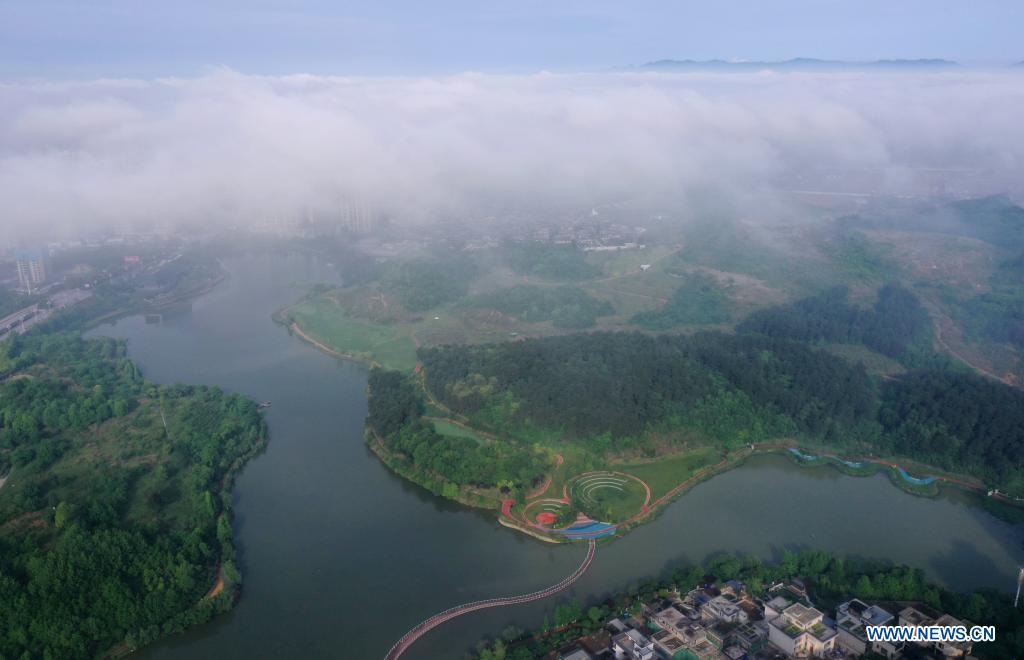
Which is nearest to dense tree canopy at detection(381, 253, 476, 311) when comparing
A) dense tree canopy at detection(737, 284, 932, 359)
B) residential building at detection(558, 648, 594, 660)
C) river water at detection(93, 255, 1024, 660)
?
river water at detection(93, 255, 1024, 660)

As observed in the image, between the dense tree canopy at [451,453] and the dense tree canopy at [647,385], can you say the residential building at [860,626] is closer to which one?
the dense tree canopy at [451,453]

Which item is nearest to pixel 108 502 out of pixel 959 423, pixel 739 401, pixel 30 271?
pixel 739 401

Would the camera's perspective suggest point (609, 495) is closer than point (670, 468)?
Yes

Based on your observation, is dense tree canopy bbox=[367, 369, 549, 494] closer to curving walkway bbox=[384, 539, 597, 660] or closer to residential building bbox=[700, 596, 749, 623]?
curving walkway bbox=[384, 539, 597, 660]

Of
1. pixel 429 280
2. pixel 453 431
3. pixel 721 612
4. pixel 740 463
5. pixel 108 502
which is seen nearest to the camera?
pixel 721 612

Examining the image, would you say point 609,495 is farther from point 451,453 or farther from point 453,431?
point 453,431

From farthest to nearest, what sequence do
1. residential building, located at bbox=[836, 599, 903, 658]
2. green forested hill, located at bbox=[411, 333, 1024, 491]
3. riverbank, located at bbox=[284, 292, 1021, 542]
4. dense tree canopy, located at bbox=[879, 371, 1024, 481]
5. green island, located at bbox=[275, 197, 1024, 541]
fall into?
1. green forested hill, located at bbox=[411, 333, 1024, 491]
2. dense tree canopy, located at bbox=[879, 371, 1024, 481]
3. green island, located at bbox=[275, 197, 1024, 541]
4. riverbank, located at bbox=[284, 292, 1021, 542]
5. residential building, located at bbox=[836, 599, 903, 658]

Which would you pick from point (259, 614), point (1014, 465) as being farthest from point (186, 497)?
point (1014, 465)
